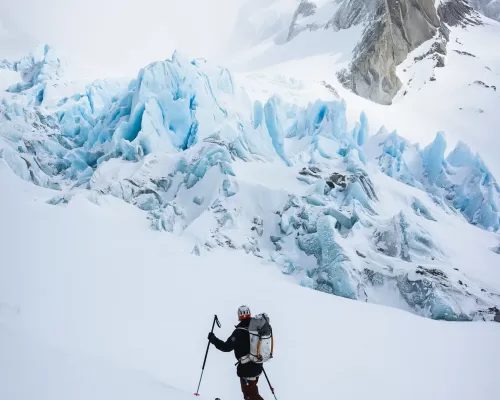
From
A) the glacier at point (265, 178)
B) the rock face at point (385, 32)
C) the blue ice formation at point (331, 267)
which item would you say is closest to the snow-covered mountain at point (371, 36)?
the rock face at point (385, 32)

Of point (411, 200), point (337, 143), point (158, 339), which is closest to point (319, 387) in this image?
point (158, 339)

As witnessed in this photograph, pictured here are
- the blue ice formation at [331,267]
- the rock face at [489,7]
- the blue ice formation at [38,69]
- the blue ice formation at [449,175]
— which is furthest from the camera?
the rock face at [489,7]

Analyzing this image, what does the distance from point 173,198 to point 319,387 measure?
12102 mm

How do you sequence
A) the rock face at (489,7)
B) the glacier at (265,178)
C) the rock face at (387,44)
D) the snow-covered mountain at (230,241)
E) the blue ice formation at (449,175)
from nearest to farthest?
1. the snow-covered mountain at (230,241)
2. the glacier at (265,178)
3. the blue ice formation at (449,175)
4. the rock face at (387,44)
5. the rock face at (489,7)

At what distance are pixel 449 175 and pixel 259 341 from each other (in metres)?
24.4

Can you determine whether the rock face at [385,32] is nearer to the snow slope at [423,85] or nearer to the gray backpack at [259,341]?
the snow slope at [423,85]

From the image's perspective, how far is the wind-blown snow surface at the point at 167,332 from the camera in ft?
9.87

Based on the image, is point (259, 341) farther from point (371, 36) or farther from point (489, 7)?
point (489, 7)

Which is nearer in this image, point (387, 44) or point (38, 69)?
point (38, 69)

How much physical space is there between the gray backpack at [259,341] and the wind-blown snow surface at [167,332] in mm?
664

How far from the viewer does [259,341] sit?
10.0 feet

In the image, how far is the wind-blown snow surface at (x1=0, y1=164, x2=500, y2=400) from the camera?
9.87 feet

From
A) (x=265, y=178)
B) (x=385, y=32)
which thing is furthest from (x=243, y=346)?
(x=385, y=32)

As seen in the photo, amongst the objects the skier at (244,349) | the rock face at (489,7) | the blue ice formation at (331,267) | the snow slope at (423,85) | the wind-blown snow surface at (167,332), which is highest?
the rock face at (489,7)
